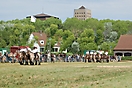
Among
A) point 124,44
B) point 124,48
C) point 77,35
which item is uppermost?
point 77,35

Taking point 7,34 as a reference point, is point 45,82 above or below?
below

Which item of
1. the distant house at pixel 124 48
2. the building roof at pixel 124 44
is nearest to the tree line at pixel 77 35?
the building roof at pixel 124 44

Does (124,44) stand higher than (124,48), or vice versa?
(124,44)

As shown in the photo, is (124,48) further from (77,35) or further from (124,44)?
(77,35)

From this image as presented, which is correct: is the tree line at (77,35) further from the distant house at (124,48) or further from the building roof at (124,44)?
the distant house at (124,48)

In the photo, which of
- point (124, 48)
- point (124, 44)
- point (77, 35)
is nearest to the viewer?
point (124, 48)

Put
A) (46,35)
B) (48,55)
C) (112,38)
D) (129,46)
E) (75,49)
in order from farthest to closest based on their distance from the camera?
(46,35)
(112,38)
(75,49)
(129,46)
(48,55)

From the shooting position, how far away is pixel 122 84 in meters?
16.6

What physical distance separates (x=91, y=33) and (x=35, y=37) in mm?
15779

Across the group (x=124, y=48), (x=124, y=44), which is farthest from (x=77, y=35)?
(x=124, y=48)

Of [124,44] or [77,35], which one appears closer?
[124,44]

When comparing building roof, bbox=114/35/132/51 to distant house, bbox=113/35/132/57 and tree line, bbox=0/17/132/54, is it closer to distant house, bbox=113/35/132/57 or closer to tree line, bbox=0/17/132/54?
distant house, bbox=113/35/132/57

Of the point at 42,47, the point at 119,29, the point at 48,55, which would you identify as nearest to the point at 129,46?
the point at 119,29

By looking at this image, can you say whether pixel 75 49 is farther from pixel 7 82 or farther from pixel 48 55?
pixel 7 82
